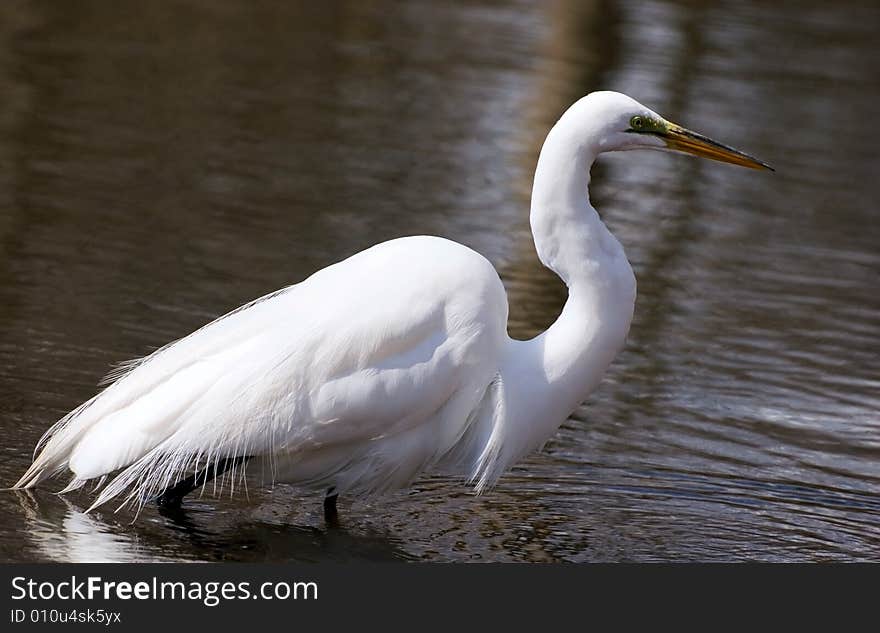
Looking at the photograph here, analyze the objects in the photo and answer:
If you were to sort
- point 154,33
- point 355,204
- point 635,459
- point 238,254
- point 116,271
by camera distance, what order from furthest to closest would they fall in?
point 154,33
point 355,204
point 238,254
point 116,271
point 635,459

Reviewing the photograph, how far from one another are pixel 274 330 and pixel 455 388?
58 cm

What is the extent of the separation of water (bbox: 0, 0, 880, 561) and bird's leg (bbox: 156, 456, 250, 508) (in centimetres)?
8

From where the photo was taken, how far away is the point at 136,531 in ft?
15.6

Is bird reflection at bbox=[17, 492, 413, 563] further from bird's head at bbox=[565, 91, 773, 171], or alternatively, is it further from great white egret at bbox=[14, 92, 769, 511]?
bird's head at bbox=[565, 91, 773, 171]

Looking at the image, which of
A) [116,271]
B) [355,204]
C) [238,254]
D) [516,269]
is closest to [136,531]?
[116,271]

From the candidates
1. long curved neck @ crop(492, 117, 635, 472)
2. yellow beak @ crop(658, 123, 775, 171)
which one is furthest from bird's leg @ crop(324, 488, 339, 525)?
yellow beak @ crop(658, 123, 775, 171)

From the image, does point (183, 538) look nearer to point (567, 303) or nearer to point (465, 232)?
point (567, 303)

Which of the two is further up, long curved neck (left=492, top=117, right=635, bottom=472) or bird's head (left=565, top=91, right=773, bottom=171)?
bird's head (left=565, top=91, right=773, bottom=171)

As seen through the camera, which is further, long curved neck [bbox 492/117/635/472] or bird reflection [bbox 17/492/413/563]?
long curved neck [bbox 492/117/635/472]

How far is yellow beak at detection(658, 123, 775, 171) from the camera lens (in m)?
4.86

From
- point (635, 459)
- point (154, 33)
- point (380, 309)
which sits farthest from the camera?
point (154, 33)

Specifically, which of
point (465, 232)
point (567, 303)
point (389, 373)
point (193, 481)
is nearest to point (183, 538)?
point (193, 481)

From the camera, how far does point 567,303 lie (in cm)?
478

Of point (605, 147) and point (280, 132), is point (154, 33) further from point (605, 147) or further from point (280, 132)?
point (605, 147)
